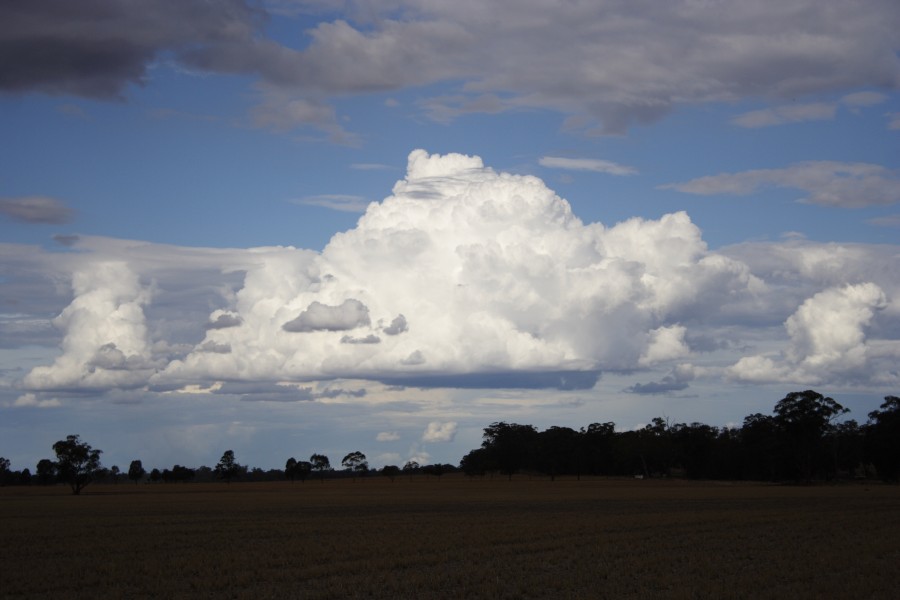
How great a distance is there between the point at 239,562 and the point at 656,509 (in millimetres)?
35409

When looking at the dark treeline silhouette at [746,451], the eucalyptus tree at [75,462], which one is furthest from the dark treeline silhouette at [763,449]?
the eucalyptus tree at [75,462]

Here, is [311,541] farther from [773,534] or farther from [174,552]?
[773,534]

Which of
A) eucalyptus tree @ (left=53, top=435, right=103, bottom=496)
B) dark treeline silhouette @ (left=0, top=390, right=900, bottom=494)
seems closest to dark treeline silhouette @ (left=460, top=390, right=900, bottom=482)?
dark treeline silhouette @ (left=0, top=390, right=900, bottom=494)

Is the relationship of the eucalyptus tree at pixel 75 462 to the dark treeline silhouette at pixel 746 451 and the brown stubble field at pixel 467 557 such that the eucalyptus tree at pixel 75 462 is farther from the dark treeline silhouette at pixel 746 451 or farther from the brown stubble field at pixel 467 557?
the brown stubble field at pixel 467 557

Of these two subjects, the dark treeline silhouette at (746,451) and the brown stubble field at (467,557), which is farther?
the dark treeline silhouette at (746,451)

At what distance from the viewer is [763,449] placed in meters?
155

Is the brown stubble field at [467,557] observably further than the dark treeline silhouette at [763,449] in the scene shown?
No

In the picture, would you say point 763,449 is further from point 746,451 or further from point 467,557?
point 467,557

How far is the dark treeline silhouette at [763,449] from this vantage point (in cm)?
14450

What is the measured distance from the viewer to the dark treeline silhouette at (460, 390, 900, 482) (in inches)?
5689

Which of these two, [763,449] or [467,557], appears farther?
[763,449]

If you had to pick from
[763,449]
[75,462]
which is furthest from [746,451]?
[75,462]

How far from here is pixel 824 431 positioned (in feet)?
489

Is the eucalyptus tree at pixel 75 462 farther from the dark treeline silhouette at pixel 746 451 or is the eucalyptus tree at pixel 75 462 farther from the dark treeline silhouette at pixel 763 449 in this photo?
the dark treeline silhouette at pixel 763 449
